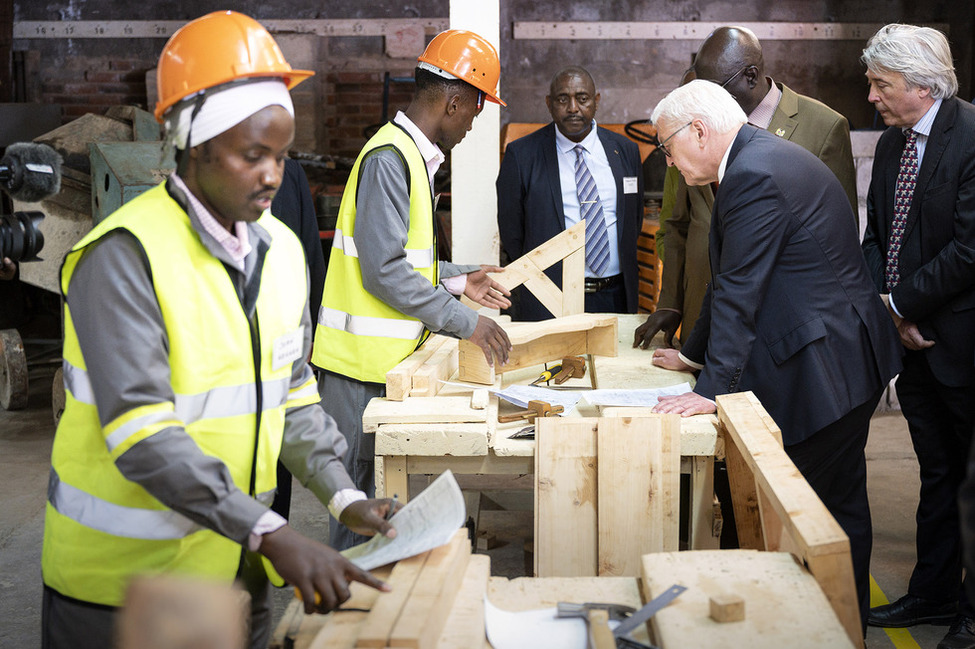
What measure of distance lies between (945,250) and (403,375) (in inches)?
72.6

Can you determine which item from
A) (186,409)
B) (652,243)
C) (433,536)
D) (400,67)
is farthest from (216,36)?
(400,67)

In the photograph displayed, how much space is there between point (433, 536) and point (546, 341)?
69.2 inches

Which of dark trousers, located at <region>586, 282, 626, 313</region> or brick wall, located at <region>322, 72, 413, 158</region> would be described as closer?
dark trousers, located at <region>586, 282, 626, 313</region>

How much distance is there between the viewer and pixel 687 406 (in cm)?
260

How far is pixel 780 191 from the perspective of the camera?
2.66m

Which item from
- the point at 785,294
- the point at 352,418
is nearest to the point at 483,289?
the point at 352,418

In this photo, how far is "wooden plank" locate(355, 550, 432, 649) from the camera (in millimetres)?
1385

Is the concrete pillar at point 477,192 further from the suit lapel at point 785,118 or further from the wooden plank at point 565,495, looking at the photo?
the wooden plank at point 565,495

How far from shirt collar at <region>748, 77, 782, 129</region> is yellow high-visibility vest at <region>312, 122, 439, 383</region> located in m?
1.43

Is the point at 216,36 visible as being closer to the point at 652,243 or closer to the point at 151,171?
the point at 151,171

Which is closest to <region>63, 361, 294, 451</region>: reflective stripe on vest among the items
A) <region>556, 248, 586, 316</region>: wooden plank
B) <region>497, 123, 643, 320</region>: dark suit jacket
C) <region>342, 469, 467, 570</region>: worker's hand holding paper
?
<region>342, 469, 467, 570</region>: worker's hand holding paper

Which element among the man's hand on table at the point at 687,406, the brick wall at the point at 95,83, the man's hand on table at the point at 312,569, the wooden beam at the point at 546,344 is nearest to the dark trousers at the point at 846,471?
the man's hand on table at the point at 687,406

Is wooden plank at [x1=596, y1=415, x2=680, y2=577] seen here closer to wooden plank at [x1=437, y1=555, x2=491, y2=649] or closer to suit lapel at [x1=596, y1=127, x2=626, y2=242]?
wooden plank at [x1=437, y1=555, x2=491, y2=649]

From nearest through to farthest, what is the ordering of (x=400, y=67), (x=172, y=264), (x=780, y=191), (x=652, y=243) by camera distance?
(x=172, y=264) < (x=780, y=191) < (x=652, y=243) < (x=400, y=67)
